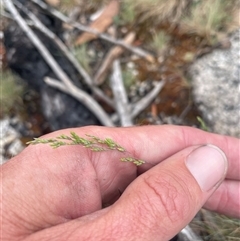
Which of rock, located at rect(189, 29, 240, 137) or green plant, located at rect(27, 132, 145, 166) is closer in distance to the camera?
green plant, located at rect(27, 132, 145, 166)

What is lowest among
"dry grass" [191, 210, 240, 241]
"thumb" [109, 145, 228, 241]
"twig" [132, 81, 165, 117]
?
"dry grass" [191, 210, 240, 241]

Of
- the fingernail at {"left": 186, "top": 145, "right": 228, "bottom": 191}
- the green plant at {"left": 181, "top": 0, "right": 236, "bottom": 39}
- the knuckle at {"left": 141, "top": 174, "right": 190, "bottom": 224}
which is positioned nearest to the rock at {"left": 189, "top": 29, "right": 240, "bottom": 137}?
the green plant at {"left": 181, "top": 0, "right": 236, "bottom": 39}

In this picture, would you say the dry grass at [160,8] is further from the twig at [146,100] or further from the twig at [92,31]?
the twig at [146,100]

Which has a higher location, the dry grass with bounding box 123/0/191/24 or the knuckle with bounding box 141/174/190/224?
the dry grass with bounding box 123/0/191/24

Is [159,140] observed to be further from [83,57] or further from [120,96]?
[83,57]

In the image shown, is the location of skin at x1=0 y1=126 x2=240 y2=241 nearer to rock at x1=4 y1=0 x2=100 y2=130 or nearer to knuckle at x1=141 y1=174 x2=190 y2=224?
knuckle at x1=141 y1=174 x2=190 y2=224

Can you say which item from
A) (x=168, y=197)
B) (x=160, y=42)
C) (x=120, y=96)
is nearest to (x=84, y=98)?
(x=120, y=96)

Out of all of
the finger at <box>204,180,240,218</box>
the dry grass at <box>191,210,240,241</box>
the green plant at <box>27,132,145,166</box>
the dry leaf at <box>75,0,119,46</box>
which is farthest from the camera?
the dry leaf at <box>75,0,119,46</box>

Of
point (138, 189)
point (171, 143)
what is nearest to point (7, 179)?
point (138, 189)
